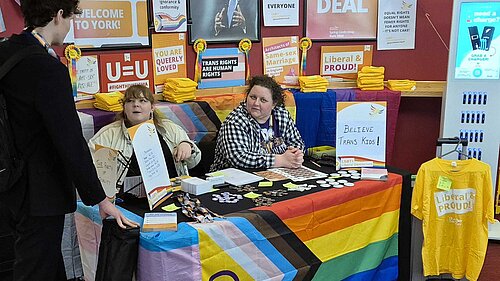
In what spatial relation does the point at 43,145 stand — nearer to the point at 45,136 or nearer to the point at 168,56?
the point at 45,136

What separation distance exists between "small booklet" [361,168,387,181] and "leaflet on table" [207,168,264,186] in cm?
52

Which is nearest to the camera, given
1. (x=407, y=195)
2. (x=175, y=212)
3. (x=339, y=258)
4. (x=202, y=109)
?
(x=175, y=212)

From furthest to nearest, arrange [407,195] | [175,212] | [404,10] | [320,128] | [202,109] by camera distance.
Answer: [404,10] < [320,128] < [202,109] < [407,195] < [175,212]

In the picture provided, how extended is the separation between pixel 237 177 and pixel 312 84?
1.51 m

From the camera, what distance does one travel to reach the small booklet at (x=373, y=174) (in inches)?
106

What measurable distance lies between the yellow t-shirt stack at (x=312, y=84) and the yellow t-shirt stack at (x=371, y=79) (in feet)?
1.10

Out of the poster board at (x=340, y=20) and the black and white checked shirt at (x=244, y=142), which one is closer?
the black and white checked shirt at (x=244, y=142)

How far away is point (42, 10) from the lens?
178 cm

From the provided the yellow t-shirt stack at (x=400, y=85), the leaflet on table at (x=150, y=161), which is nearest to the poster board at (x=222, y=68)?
the yellow t-shirt stack at (x=400, y=85)

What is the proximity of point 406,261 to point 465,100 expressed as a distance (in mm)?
1231

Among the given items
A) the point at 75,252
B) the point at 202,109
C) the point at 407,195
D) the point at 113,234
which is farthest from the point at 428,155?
the point at 113,234

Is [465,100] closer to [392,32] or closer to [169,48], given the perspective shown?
[392,32]

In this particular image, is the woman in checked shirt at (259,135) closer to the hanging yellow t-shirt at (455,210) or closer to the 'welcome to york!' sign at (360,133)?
the 'welcome to york!' sign at (360,133)

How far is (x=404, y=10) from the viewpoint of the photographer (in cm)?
423
